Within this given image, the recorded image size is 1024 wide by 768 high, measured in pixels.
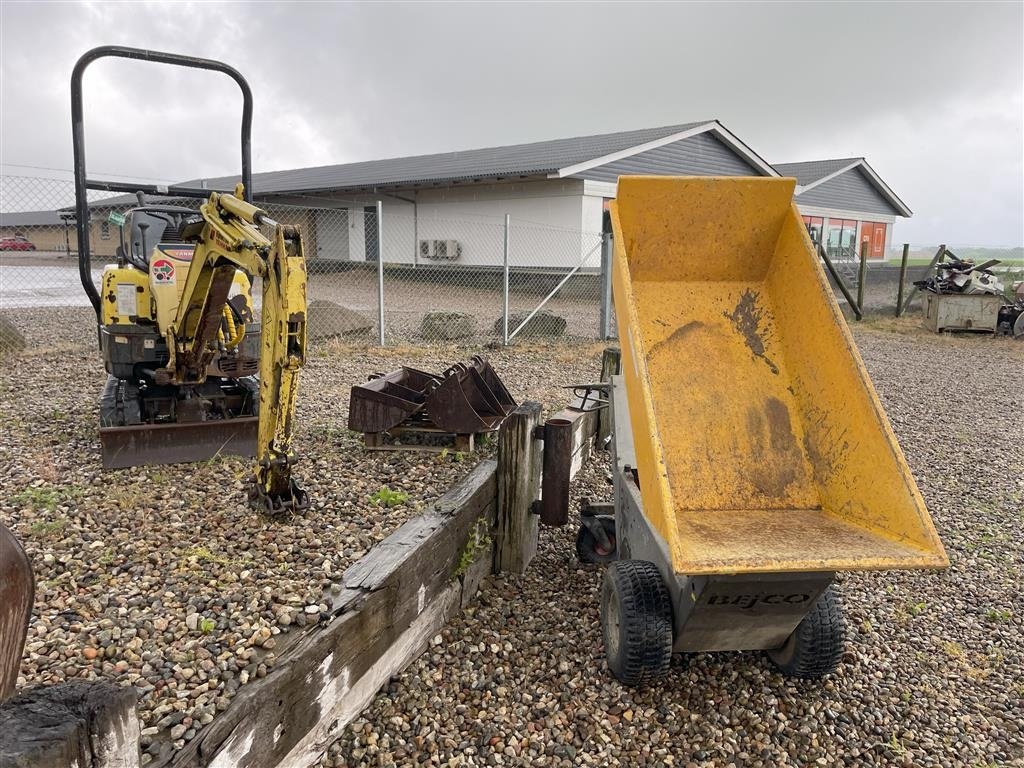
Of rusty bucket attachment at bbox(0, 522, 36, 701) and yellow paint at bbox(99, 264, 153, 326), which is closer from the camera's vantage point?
rusty bucket attachment at bbox(0, 522, 36, 701)

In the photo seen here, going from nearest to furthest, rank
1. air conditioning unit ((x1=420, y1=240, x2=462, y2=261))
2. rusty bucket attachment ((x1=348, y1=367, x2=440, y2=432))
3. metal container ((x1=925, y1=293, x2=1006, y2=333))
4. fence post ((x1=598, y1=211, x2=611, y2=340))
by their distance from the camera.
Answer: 1. rusty bucket attachment ((x1=348, y1=367, x2=440, y2=432))
2. fence post ((x1=598, y1=211, x2=611, y2=340))
3. metal container ((x1=925, y1=293, x2=1006, y2=333))
4. air conditioning unit ((x1=420, y1=240, x2=462, y2=261))

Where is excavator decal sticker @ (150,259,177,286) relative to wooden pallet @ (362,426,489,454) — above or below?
above

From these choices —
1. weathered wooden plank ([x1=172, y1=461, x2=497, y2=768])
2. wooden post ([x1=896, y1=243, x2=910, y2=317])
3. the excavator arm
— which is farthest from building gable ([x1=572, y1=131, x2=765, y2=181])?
weathered wooden plank ([x1=172, y1=461, x2=497, y2=768])

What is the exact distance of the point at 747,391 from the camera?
3654mm

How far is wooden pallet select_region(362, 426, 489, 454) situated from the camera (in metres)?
4.73

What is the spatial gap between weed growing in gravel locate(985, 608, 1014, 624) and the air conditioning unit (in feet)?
55.6

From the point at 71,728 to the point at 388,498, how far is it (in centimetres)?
249

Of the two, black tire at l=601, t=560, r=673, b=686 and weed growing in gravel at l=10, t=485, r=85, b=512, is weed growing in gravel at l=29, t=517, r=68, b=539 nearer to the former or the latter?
weed growing in gravel at l=10, t=485, r=85, b=512

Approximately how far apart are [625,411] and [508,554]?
107 cm

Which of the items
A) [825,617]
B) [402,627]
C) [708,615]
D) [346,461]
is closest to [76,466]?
[346,461]

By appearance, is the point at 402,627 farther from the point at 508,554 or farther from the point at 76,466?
the point at 76,466

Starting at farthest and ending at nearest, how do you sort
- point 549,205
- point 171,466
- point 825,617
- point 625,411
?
1. point 549,205
2. point 171,466
3. point 625,411
4. point 825,617

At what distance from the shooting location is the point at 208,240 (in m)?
4.05

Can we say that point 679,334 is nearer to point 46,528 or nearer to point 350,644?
point 350,644
